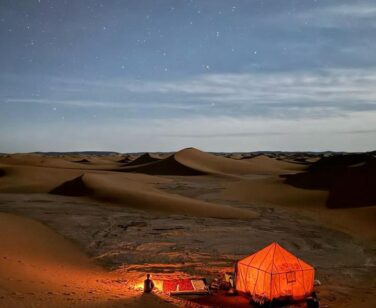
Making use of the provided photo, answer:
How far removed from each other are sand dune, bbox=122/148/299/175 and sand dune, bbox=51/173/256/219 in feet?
82.8

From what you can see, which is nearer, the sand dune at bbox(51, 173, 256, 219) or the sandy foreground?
the sandy foreground

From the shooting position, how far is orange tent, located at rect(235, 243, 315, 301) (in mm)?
10227

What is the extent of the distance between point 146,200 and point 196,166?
35405mm

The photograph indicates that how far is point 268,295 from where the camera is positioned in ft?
33.1

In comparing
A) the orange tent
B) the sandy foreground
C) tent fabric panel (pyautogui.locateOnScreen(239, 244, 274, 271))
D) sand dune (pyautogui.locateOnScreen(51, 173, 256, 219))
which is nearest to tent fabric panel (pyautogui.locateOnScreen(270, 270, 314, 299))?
the orange tent

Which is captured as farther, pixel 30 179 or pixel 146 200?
pixel 30 179

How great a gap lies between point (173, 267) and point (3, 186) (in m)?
31.0

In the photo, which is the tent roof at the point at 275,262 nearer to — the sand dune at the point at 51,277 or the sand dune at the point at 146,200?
the sand dune at the point at 51,277

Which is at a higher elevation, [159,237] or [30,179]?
[30,179]

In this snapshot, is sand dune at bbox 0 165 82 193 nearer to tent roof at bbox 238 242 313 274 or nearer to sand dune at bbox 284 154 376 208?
sand dune at bbox 284 154 376 208

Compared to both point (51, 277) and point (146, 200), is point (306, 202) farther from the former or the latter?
point (51, 277)

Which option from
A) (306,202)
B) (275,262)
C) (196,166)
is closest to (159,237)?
(275,262)

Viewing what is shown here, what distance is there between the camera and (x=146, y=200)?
28328 mm

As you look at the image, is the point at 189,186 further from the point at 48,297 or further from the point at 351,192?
the point at 48,297
